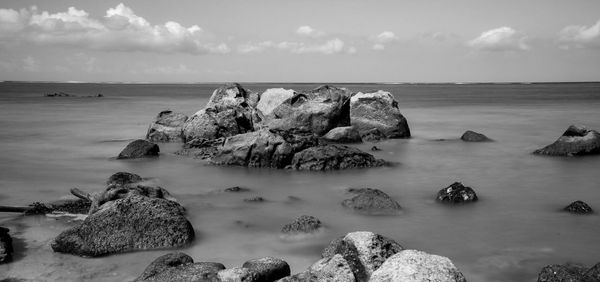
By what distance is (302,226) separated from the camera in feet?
30.7

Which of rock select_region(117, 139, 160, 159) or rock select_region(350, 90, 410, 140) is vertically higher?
rock select_region(350, 90, 410, 140)

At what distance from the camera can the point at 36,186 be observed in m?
13.4

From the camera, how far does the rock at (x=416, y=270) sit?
217 inches

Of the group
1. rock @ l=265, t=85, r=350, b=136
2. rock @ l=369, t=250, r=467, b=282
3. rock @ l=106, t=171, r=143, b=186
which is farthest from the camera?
rock @ l=265, t=85, r=350, b=136

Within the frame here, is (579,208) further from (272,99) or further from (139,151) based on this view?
(272,99)

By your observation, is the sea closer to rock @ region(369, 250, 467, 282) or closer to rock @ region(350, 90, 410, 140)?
rock @ region(350, 90, 410, 140)

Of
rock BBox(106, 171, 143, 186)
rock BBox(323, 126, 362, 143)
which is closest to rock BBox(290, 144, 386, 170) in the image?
rock BBox(106, 171, 143, 186)

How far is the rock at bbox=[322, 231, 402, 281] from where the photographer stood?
664cm

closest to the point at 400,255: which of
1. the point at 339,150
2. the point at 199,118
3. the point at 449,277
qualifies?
the point at 449,277

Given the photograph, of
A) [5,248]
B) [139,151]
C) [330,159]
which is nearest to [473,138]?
[330,159]

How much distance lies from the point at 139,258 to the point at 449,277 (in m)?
4.61

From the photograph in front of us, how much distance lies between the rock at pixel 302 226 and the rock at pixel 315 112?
39.6 feet

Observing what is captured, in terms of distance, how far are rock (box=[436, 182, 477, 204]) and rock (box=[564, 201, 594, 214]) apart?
1883 mm

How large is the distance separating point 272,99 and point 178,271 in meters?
18.3
